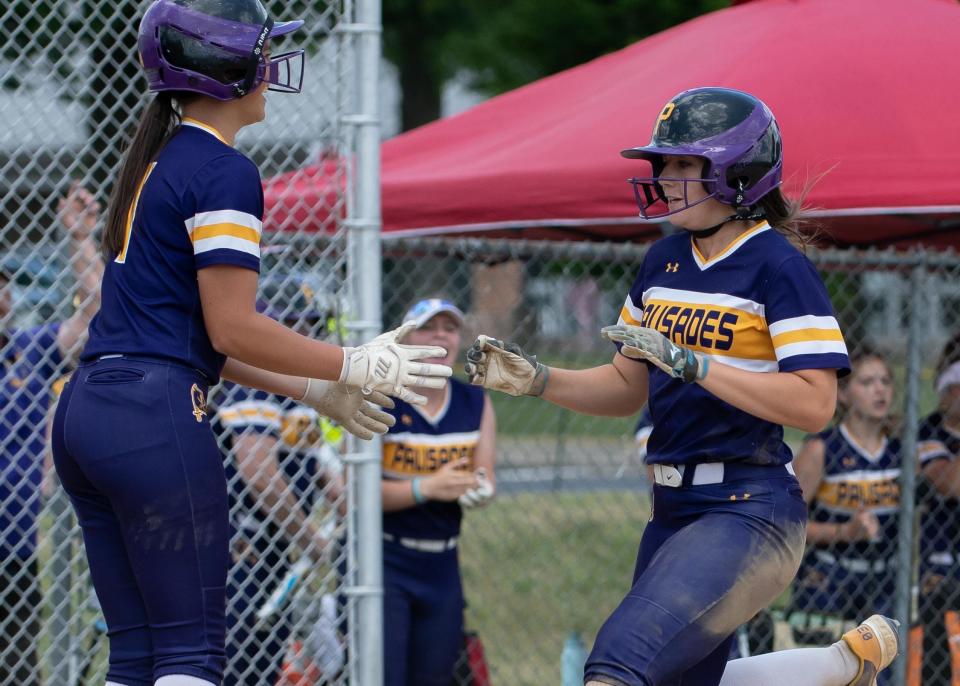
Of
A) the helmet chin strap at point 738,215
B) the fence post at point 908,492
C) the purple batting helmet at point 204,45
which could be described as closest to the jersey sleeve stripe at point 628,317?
the helmet chin strap at point 738,215

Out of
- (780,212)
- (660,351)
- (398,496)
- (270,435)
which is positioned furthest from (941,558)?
(660,351)

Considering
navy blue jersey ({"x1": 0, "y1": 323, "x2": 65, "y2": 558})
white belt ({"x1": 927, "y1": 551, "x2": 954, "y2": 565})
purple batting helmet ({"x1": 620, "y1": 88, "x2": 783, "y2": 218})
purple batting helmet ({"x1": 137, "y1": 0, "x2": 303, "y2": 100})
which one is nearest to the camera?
purple batting helmet ({"x1": 137, "y1": 0, "x2": 303, "y2": 100})

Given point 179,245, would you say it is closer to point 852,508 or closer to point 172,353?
point 172,353

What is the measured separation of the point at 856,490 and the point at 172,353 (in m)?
3.73

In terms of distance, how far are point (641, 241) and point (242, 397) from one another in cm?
269

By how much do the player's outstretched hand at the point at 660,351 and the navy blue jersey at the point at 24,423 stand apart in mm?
2540

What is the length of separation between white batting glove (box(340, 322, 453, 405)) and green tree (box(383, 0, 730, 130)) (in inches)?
565

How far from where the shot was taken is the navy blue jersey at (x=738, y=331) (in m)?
3.01

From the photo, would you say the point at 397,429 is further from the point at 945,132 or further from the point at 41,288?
the point at 945,132

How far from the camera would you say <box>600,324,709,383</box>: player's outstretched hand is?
2.87 m

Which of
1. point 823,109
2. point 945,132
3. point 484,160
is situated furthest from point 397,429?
point 945,132

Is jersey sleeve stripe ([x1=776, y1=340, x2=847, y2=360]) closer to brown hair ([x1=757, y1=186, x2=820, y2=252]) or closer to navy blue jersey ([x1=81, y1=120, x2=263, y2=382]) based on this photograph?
brown hair ([x1=757, y1=186, x2=820, y2=252])

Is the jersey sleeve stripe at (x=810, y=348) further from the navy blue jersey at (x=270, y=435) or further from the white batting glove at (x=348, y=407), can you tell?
the navy blue jersey at (x=270, y=435)

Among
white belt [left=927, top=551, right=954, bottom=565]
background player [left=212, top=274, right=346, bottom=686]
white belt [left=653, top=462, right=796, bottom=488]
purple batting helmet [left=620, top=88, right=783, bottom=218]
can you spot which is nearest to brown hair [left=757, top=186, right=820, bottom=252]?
purple batting helmet [left=620, top=88, right=783, bottom=218]
